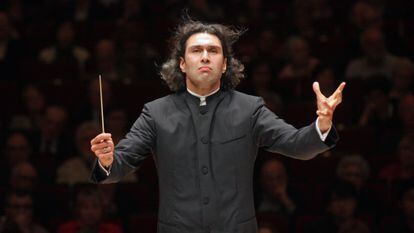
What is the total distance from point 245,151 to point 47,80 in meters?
4.40

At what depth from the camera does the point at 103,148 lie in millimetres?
3141

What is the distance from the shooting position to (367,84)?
6.86 meters

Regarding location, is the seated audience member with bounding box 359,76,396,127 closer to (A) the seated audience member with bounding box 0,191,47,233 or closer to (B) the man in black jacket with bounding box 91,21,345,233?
(A) the seated audience member with bounding box 0,191,47,233

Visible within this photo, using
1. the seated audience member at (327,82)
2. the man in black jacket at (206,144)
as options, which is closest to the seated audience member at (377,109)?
the seated audience member at (327,82)

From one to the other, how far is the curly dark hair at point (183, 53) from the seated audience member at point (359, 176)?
7.85 ft

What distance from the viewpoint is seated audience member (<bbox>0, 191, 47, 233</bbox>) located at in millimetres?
5453

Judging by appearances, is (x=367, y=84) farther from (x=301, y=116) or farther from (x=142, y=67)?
(x=142, y=67)

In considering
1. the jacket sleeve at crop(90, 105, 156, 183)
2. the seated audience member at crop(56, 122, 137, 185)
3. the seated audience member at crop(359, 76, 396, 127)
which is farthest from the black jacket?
the seated audience member at crop(359, 76, 396, 127)

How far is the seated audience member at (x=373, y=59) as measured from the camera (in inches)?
280

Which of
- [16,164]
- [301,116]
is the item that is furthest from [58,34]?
[301,116]

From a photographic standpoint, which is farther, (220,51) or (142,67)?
(142,67)

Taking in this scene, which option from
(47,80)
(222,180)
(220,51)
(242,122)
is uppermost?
(47,80)

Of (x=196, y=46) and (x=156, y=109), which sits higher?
(x=196, y=46)

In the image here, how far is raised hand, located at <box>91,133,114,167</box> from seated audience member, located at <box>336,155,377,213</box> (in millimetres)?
2857
